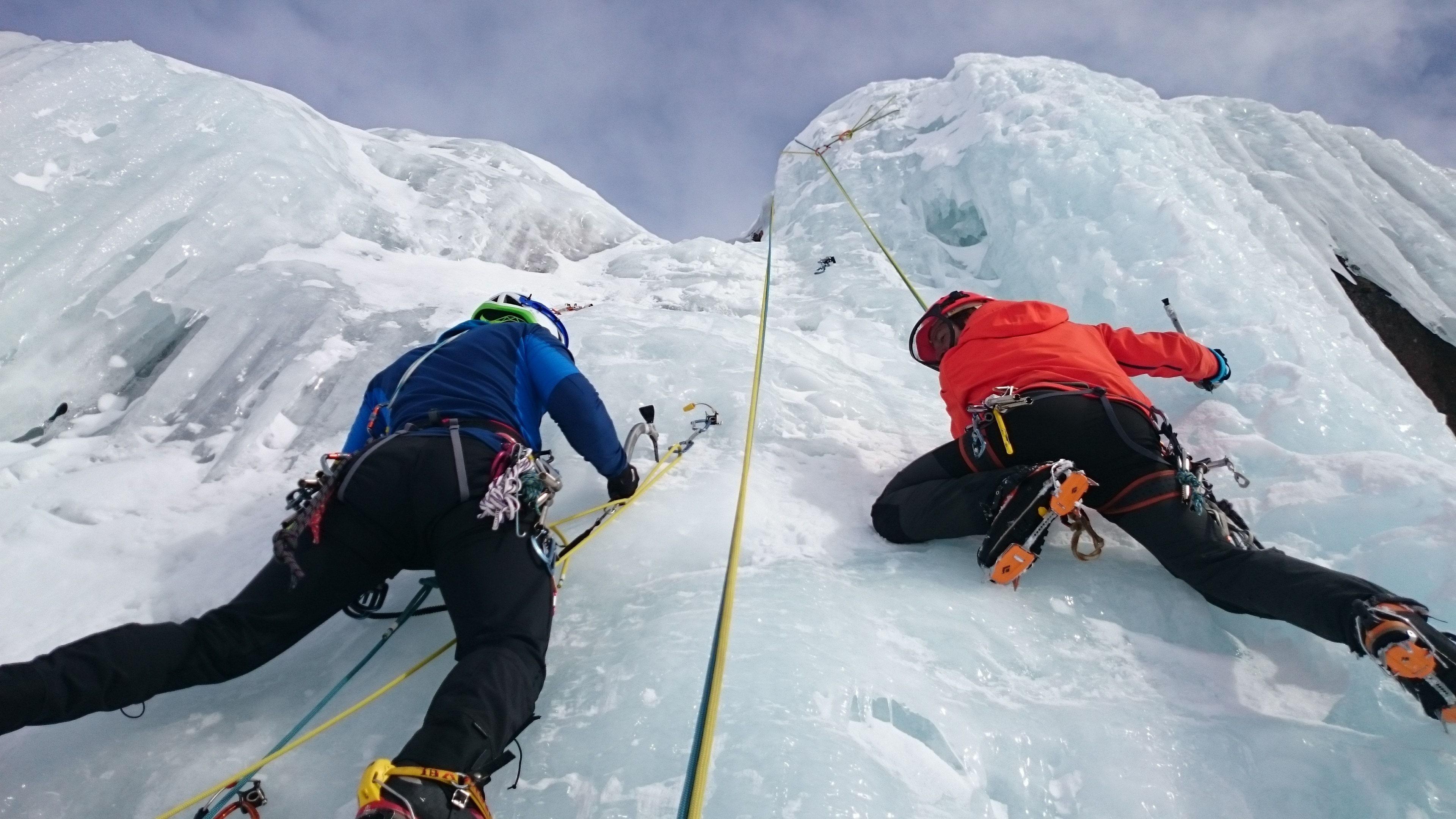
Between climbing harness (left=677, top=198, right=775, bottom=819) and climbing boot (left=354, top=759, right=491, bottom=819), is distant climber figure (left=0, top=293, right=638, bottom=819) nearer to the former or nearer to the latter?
climbing boot (left=354, top=759, right=491, bottom=819)

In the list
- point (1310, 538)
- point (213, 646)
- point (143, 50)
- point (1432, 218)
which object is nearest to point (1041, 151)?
point (1432, 218)

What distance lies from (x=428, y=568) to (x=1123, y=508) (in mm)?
2115

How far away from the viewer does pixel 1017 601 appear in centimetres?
200

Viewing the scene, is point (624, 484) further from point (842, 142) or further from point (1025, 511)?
point (842, 142)

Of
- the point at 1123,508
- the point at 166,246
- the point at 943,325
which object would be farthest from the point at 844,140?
the point at 1123,508

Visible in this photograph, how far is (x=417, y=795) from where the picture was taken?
1.09m

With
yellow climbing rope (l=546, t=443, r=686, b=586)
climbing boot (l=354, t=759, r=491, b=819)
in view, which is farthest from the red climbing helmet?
climbing boot (l=354, t=759, r=491, b=819)

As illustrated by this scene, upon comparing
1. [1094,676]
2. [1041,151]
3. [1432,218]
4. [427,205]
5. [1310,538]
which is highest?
[427,205]

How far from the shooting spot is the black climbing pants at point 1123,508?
1.58 metres

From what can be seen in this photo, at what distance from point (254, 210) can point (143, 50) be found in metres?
1.96

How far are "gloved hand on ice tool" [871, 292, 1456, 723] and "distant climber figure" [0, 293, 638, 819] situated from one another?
1330mm

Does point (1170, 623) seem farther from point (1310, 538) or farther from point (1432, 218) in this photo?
point (1432, 218)

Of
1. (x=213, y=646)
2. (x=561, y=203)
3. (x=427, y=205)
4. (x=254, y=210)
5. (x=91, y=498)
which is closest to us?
(x=213, y=646)

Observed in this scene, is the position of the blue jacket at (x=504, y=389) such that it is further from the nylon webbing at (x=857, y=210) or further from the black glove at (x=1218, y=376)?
the nylon webbing at (x=857, y=210)
